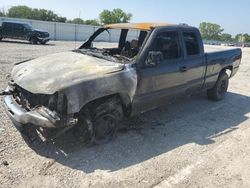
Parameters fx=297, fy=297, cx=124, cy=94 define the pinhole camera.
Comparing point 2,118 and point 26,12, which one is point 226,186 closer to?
point 2,118

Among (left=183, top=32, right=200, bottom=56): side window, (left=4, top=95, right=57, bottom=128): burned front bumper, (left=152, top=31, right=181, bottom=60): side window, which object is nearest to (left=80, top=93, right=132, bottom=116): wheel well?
(left=4, top=95, right=57, bottom=128): burned front bumper

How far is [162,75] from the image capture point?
218 inches

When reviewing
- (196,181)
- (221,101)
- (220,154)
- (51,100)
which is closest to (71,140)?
(51,100)

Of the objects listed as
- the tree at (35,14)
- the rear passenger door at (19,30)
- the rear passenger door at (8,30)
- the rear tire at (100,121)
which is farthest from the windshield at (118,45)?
the tree at (35,14)

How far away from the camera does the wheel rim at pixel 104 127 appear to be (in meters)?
4.74

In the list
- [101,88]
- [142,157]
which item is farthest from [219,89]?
[101,88]

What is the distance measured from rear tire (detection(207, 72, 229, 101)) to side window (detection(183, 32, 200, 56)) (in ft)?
5.33

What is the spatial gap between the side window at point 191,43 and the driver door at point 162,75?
30 centimetres

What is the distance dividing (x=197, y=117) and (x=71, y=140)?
10.1 feet

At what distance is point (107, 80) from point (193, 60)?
2561 millimetres

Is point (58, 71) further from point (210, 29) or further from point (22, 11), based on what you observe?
point (210, 29)

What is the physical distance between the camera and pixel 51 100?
4.10 meters

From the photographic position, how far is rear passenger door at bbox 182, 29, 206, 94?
622cm

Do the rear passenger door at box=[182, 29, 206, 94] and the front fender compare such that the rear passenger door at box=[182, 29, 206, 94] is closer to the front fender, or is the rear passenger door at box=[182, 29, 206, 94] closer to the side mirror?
the side mirror
